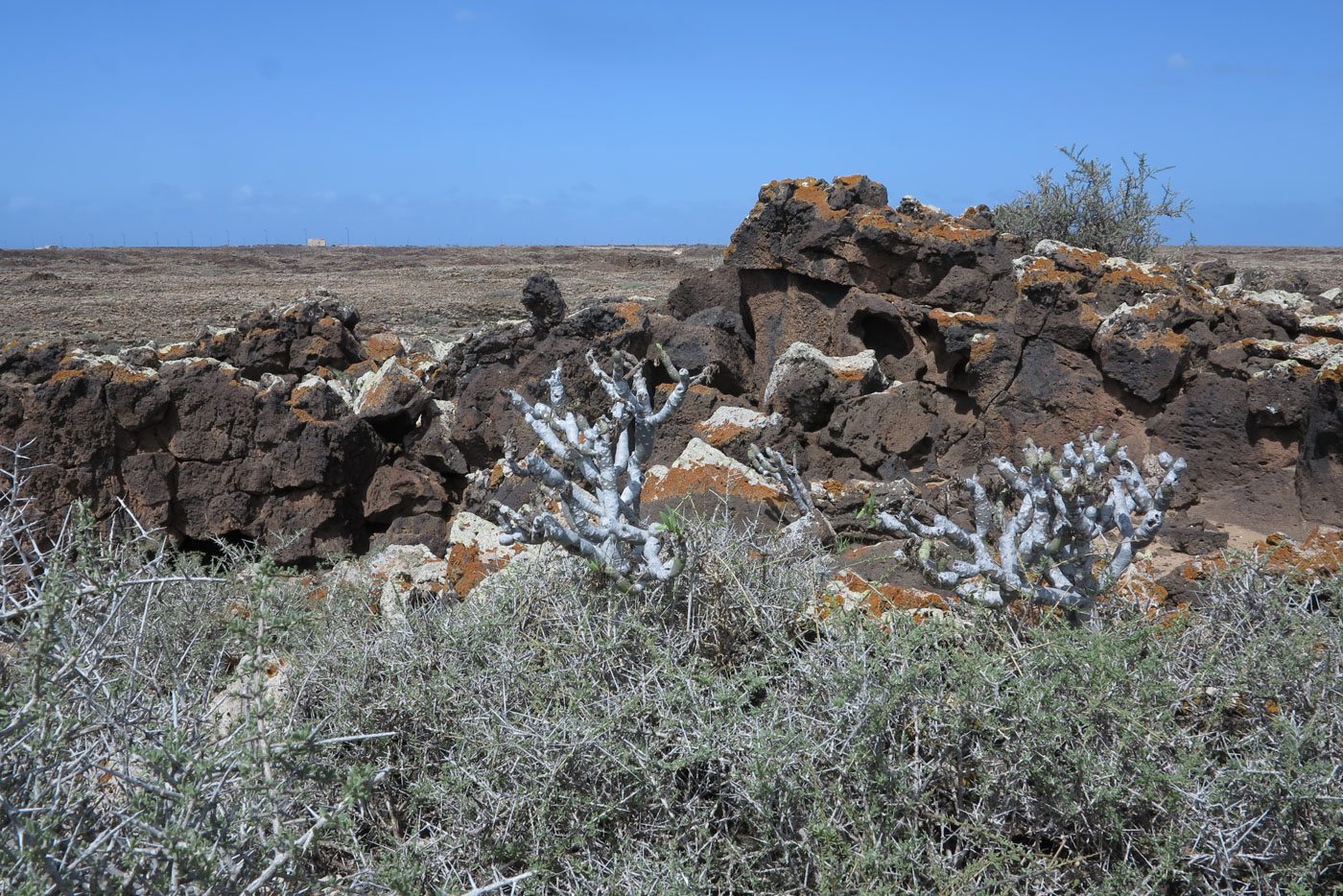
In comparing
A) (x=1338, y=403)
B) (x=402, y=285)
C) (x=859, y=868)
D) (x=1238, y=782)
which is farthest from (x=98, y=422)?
(x=402, y=285)

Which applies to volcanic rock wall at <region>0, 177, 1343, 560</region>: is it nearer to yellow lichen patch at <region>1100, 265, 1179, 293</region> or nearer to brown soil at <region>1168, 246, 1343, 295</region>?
yellow lichen patch at <region>1100, 265, 1179, 293</region>

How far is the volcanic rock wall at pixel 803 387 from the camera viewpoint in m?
6.23

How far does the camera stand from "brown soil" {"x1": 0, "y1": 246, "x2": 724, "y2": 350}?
18.9m

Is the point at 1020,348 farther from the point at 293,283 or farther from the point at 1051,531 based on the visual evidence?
the point at 293,283

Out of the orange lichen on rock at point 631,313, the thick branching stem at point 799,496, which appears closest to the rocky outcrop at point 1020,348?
the orange lichen on rock at point 631,313

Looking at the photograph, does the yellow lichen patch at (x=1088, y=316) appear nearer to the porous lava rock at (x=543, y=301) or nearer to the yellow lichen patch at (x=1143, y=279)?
the yellow lichen patch at (x=1143, y=279)

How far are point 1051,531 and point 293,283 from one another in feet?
101

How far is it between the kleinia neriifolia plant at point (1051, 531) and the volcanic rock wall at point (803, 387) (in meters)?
2.84

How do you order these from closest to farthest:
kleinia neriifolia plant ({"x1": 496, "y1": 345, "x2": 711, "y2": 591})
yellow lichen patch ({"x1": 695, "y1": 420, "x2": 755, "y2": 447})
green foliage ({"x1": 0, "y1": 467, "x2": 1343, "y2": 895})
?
green foliage ({"x1": 0, "y1": 467, "x2": 1343, "y2": 895})
kleinia neriifolia plant ({"x1": 496, "y1": 345, "x2": 711, "y2": 591})
yellow lichen patch ({"x1": 695, "y1": 420, "x2": 755, "y2": 447})

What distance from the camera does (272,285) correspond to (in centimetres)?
2933

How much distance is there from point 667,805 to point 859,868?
0.51 m

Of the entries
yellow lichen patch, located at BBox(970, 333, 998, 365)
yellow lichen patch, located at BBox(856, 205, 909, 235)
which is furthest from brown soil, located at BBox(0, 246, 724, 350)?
yellow lichen patch, located at BBox(970, 333, 998, 365)

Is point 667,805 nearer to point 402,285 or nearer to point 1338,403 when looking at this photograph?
point 1338,403

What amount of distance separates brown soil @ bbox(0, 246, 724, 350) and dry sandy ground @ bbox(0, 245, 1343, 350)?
0.04 metres
